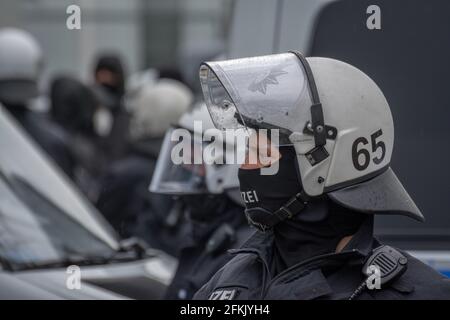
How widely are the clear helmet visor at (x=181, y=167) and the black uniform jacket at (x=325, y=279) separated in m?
1.36

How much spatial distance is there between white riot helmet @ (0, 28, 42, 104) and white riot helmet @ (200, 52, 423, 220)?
14.8ft

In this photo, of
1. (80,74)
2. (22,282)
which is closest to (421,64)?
(22,282)

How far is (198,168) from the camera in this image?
420 cm

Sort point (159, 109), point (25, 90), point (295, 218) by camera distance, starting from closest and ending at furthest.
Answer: point (295, 218), point (159, 109), point (25, 90)

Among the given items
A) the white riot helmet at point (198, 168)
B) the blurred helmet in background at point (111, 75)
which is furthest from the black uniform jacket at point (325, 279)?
the blurred helmet in background at point (111, 75)

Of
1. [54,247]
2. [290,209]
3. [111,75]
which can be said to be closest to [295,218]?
[290,209]

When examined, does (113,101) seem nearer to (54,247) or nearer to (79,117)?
(79,117)

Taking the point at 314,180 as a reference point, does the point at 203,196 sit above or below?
below

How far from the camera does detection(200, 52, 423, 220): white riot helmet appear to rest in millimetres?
2701

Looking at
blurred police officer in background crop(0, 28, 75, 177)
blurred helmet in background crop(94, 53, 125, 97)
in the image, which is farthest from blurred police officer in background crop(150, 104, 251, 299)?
blurred helmet in background crop(94, 53, 125, 97)

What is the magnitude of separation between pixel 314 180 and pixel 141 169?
3875mm

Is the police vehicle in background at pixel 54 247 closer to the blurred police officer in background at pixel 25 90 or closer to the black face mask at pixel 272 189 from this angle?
the black face mask at pixel 272 189

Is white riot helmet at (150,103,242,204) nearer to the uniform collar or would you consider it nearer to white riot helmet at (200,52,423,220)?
Result: the uniform collar
